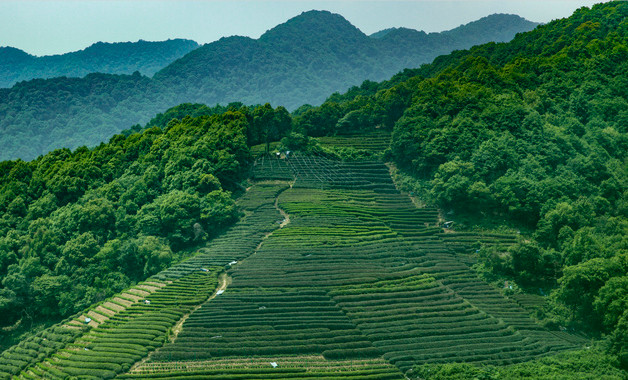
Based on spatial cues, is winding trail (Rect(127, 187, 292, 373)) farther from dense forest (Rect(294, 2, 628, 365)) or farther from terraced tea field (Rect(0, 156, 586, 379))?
dense forest (Rect(294, 2, 628, 365))

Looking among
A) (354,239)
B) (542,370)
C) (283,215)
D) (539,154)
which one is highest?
(539,154)

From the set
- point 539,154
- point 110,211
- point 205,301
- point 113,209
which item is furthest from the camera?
point 539,154

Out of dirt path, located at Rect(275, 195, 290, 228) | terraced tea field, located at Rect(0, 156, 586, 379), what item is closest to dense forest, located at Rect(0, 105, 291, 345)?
terraced tea field, located at Rect(0, 156, 586, 379)

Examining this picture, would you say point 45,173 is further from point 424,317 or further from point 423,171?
point 424,317

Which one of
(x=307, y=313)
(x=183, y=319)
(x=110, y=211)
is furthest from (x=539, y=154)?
(x=110, y=211)

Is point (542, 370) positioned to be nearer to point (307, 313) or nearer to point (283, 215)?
point (307, 313)

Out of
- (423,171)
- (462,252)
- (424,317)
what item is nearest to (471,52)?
(423,171)
